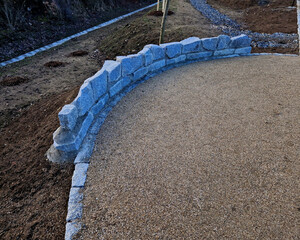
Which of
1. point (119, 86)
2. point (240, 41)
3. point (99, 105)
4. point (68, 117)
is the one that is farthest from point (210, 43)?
point (68, 117)

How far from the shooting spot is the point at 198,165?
9.20 ft

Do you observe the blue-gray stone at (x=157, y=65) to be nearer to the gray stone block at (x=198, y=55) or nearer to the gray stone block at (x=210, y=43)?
the gray stone block at (x=198, y=55)

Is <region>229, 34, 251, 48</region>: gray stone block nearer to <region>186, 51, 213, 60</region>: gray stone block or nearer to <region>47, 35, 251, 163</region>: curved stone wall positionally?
<region>47, 35, 251, 163</region>: curved stone wall

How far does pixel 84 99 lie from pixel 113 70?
3.21 feet

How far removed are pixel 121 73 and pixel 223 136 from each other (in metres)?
2.34

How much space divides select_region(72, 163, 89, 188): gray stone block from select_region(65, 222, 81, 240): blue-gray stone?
48 cm

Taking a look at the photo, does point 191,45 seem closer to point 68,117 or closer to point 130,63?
point 130,63

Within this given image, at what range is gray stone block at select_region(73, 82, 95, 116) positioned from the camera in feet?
10.1

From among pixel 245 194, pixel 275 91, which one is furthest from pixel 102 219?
pixel 275 91

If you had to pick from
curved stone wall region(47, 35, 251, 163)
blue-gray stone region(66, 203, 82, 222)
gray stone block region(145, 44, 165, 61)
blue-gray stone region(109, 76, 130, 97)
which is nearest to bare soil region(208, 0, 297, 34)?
curved stone wall region(47, 35, 251, 163)

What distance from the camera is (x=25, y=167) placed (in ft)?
9.87

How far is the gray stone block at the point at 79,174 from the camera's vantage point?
8.46 ft

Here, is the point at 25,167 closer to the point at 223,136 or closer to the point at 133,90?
the point at 133,90

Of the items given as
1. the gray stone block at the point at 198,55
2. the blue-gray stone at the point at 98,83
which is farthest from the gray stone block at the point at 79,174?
the gray stone block at the point at 198,55
